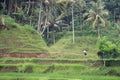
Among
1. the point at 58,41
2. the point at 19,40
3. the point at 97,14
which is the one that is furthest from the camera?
the point at 58,41

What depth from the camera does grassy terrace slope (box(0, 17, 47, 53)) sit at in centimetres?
3547

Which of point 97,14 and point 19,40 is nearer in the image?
point 19,40

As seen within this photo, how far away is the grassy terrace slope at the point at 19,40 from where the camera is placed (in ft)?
116

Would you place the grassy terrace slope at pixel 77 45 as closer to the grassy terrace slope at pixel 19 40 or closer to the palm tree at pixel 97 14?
the palm tree at pixel 97 14

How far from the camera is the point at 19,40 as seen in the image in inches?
1453

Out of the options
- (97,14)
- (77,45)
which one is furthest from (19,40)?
(97,14)

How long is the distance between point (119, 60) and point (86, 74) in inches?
157

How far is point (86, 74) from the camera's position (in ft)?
100

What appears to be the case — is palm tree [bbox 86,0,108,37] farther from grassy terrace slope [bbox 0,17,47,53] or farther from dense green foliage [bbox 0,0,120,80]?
grassy terrace slope [bbox 0,17,47,53]

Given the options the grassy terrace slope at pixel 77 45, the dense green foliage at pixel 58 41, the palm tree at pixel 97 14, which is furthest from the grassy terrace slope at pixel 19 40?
the palm tree at pixel 97 14

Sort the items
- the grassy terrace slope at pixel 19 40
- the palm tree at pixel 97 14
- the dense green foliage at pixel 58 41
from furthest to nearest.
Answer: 1. the palm tree at pixel 97 14
2. the grassy terrace slope at pixel 19 40
3. the dense green foliage at pixel 58 41

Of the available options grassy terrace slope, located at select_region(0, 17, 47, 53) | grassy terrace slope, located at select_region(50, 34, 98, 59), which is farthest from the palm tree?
grassy terrace slope, located at select_region(0, 17, 47, 53)

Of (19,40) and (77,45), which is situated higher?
(19,40)

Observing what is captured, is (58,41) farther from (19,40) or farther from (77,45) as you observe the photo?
(19,40)
